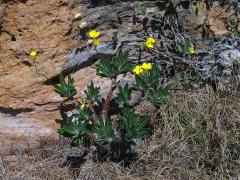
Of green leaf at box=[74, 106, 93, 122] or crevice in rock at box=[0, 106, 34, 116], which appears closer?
green leaf at box=[74, 106, 93, 122]

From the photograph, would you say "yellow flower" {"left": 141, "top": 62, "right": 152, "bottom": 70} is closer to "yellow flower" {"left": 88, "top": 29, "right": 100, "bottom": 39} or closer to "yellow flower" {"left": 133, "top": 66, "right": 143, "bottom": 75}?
"yellow flower" {"left": 133, "top": 66, "right": 143, "bottom": 75}

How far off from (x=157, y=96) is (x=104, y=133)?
39cm

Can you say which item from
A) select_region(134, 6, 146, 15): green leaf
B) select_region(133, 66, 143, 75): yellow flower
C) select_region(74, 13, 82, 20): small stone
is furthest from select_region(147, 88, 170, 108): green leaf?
select_region(74, 13, 82, 20): small stone

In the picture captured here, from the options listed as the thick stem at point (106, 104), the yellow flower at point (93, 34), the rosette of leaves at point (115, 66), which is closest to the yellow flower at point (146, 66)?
the rosette of leaves at point (115, 66)

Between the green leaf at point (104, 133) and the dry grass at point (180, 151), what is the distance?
222mm

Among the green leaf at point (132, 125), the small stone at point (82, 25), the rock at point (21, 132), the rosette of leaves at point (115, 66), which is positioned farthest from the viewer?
the rock at point (21, 132)

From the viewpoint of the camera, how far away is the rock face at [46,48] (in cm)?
286

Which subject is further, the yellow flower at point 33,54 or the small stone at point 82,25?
the small stone at point 82,25

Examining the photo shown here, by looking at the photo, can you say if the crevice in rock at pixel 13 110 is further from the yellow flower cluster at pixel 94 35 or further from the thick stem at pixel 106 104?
the yellow flower cluster at pixel 94 35

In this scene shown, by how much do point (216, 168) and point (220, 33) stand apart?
943 mm

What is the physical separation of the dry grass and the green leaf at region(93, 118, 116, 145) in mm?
222

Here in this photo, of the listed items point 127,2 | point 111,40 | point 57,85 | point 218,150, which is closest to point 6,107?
point 57,85

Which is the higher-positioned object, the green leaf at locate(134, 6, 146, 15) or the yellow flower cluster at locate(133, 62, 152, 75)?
the green leaf at locate(134, 6, 146, 15)

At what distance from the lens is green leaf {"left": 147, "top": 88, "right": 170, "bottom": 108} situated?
288 centimetres
